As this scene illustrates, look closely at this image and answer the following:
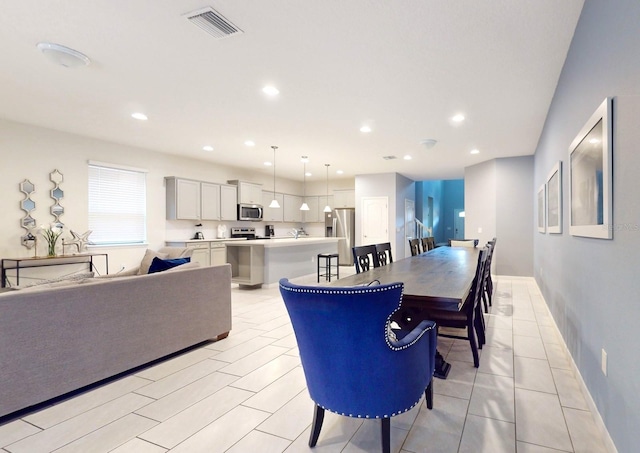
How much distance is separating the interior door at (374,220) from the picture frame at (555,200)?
5.01 metres

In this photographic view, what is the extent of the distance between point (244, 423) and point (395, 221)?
7572 mm

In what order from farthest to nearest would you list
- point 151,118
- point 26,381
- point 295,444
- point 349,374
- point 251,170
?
point 251,170
point 151,118
point 26,381
point 295,444
point 349,374

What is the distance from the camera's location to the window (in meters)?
5.79

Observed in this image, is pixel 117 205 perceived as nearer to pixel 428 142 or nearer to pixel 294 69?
pixel 294 69

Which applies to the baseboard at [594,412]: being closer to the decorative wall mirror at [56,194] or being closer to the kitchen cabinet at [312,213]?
the decorative wall mirror at [56,194]

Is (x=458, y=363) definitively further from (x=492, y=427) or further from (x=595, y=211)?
(x=595, y=211)

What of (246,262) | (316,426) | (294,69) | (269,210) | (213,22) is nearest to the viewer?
(316,426)

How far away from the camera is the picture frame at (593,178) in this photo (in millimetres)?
1687

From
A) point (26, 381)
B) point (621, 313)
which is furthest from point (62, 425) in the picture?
point (621, 313)

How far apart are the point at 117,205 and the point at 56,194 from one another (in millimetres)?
963

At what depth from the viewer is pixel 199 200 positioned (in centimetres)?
723

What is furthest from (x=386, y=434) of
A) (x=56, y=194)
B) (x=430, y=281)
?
(x=56, y=194)

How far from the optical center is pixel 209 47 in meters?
2.82

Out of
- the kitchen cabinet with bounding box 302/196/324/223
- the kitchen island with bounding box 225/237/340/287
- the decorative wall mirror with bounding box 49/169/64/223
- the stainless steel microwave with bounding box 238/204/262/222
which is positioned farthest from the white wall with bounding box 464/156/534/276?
the decorative wall mirror with bounding box 49/169/64/223
